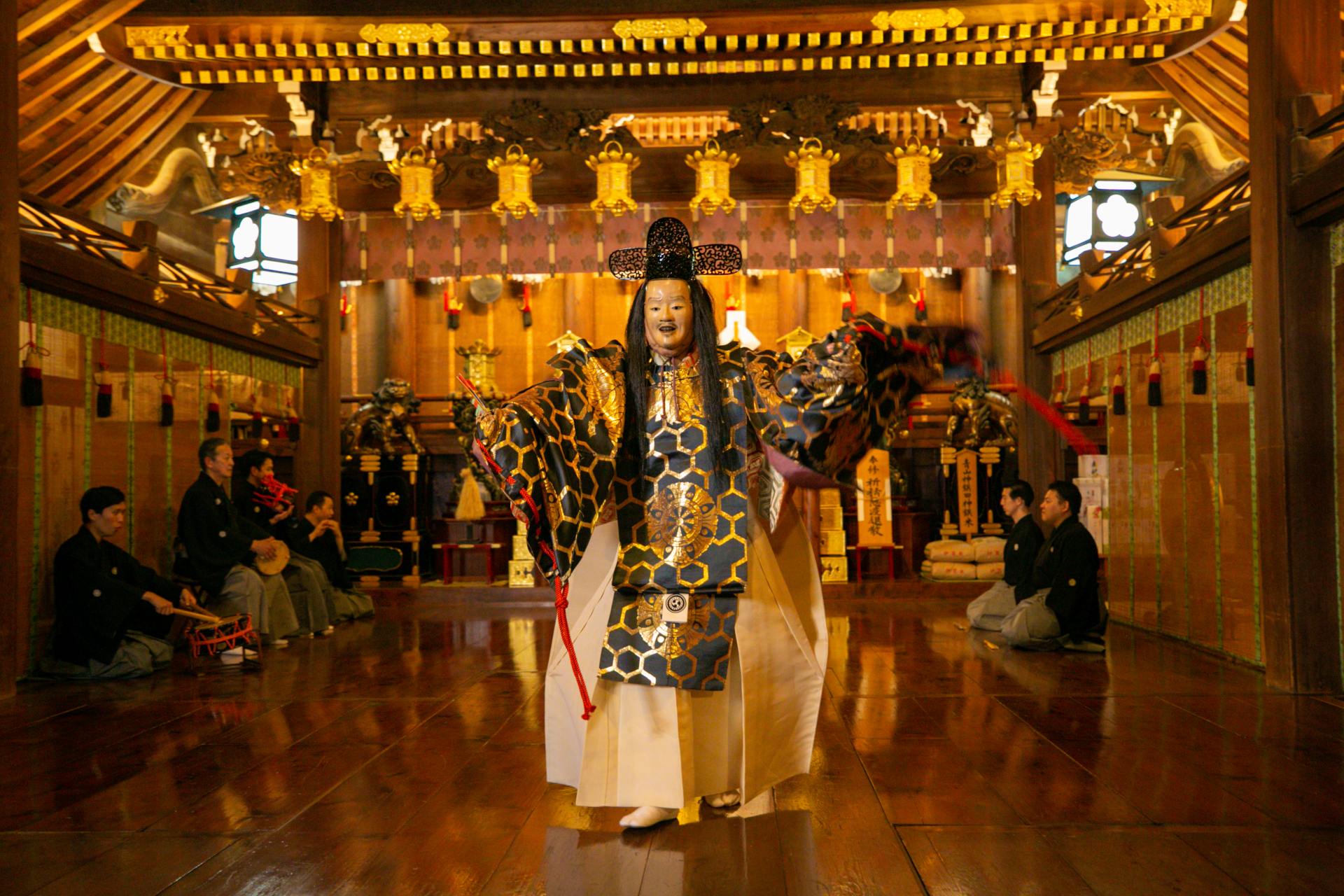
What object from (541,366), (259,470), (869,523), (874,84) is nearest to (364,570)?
(259,470)

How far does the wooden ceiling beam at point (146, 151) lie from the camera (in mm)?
7449

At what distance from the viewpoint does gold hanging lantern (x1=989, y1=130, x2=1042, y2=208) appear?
21.8ft

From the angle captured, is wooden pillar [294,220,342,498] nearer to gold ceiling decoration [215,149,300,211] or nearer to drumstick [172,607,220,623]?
gold ceiling decoration [215,149,300,211]

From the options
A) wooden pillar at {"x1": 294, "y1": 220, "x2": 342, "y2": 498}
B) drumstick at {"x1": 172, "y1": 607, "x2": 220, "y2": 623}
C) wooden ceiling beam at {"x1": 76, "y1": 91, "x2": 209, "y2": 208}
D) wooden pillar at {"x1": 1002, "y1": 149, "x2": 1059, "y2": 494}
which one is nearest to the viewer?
drumstick at {"x1": 172, "y1": 607, "x2": 220, "y2": 623}

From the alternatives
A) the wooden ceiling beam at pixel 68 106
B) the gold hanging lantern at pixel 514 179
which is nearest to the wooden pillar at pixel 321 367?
the wooden ceiling beam at pixel 68 106

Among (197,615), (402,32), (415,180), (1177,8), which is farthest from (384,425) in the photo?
(1177,8)

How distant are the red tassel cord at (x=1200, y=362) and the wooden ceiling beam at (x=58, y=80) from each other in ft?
20.9

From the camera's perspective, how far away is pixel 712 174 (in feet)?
22.4

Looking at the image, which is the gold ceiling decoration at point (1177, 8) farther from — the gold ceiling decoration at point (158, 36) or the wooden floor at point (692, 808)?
the gold ceiling decoration at point (158, 36)

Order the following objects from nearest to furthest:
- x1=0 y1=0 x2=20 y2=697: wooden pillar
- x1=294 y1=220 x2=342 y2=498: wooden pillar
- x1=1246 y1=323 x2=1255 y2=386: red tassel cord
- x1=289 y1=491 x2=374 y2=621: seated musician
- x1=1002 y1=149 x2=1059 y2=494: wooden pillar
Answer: x1=0 y1=0 x2=20 y2=697: wooden pillar → x1=1246 y1=323 x2=1255 y2=386: red tassel cord → x1=289 y1=491 x2=374 y2=621: seated musician → x1=1002 y1=149 x2=1059 y2=494: wooden pillar → x1=294 y1=220 x2=342 y2=498: wooden pillar

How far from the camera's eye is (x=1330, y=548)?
14.1ft

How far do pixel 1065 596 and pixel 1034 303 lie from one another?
127 inches

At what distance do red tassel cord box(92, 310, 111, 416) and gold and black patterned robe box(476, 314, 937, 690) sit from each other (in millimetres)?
4026

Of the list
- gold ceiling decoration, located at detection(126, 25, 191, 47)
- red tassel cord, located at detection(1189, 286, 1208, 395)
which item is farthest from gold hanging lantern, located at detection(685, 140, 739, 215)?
gold ceiling decoration, located at detection(126, 25, 191, 47)
